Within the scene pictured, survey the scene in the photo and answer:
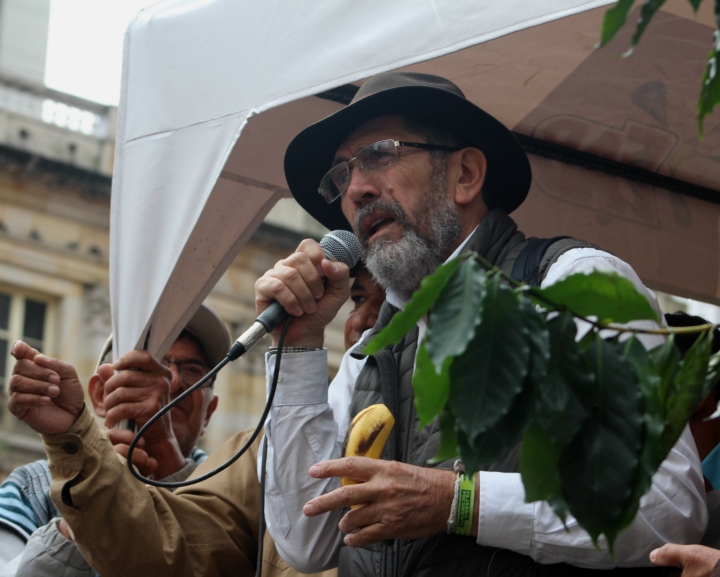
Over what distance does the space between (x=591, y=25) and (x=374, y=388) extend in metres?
1.24

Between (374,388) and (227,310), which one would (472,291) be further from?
(227,310)

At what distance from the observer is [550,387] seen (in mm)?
1322

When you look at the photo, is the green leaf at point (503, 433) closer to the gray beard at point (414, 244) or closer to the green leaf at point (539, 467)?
the green leaf at point (539, 467)

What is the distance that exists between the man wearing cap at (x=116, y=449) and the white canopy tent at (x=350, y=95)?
12 cm

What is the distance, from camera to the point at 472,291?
129cm

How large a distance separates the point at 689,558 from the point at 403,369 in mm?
993

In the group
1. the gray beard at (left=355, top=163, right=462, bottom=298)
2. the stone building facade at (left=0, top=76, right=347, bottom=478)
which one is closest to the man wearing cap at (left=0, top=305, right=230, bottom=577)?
the gray beard at (left=355, top=163, right=462, bottom=298)

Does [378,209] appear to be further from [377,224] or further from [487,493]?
[487,493]

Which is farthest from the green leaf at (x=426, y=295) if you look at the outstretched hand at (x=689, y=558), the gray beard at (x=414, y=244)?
the gray beard at (x=414, y=244)

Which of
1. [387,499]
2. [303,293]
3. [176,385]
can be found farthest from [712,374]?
[176,385]

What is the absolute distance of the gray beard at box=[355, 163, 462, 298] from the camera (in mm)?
3137

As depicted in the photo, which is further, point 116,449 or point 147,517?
point 116,449

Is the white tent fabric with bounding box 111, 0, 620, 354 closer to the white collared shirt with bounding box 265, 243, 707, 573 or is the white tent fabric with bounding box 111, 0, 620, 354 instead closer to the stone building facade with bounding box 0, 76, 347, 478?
the white collared shirt with bounding box 265, 243, 707, 573

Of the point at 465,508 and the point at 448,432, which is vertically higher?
the point at 448,432
